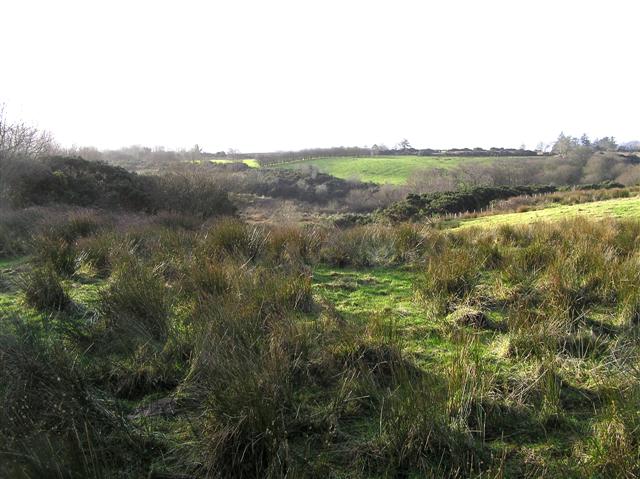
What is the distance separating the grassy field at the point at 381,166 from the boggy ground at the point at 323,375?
1980 inches

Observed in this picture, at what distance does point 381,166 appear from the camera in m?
63.3

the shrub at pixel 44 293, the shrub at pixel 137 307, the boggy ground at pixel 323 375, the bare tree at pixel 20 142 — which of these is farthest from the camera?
the bare tree at pixel 20 142

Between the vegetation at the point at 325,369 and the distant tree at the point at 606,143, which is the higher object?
the distant tree at the point at 606,143

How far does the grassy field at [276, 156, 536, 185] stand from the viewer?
190ft

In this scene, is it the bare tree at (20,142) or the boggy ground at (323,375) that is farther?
the bare tree at (20,142)

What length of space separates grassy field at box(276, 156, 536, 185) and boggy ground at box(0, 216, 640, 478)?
165 ft

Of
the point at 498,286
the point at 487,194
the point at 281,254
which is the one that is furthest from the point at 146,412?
the point at 487,194

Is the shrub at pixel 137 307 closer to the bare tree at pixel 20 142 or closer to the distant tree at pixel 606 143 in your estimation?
the bare tree at pixel 20 142

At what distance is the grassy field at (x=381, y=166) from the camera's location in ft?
190

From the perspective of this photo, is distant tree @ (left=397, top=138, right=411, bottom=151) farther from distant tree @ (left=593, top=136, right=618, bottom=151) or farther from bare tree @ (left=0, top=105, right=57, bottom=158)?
bare tree @ (left=0, top=105, right=57, bottom=158)

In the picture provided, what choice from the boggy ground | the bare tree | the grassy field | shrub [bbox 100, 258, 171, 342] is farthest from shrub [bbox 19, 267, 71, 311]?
the grassy field

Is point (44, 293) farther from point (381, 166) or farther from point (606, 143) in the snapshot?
point (606, 143)

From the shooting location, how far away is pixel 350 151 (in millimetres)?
82812

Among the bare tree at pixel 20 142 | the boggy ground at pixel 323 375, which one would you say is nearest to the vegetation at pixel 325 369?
the boggy ground at pixel 323 375
